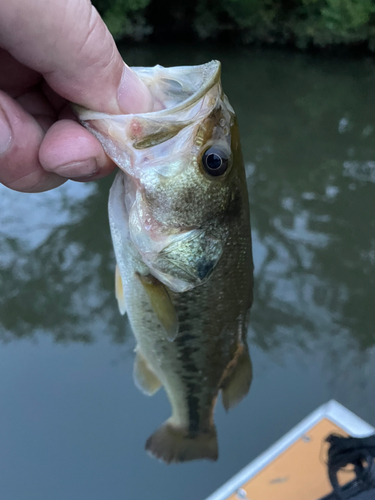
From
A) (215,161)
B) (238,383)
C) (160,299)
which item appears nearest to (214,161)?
(215,161)

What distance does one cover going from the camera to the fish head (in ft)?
3.41

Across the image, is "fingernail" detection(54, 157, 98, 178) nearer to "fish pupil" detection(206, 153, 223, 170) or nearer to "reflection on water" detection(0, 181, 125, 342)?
"fish pupil" detection(206, 153, 223, 170)

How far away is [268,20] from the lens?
1359 centimetres

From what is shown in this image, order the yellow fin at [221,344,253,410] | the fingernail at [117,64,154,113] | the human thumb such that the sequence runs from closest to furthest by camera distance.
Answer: the human thumb
the fingernail at [117,64,154,113]
the yellow fin at [221,344,253,410]

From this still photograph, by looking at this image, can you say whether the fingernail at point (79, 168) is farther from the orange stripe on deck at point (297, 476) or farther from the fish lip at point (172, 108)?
the orange stripe on deck at point (297, 476)

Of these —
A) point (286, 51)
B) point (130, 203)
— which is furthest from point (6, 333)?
point (286, 51)

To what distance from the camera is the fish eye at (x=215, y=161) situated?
3.61ft

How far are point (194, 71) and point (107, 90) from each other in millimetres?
250

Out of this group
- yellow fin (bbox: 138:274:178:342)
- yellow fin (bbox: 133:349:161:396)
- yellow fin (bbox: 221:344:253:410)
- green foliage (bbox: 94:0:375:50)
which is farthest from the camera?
green foliage (bbox: 94:0:375:50)

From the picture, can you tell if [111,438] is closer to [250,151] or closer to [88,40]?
[88,40]

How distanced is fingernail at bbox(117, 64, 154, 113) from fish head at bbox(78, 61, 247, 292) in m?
0.03

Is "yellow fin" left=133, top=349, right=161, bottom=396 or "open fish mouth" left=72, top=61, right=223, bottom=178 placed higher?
"open fish mouth" left=72, top=61, right=223, bottom=178

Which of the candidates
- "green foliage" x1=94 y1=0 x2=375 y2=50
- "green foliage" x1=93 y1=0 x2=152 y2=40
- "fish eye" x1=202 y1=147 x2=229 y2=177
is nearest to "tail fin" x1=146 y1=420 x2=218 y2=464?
"fish eye" x1=202 y1=147 x2=229 y2=177

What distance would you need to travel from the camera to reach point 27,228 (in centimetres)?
462
